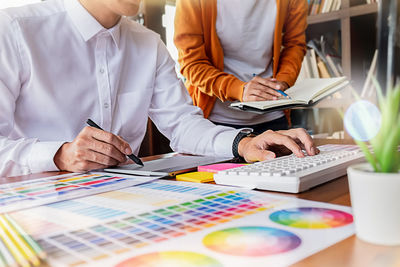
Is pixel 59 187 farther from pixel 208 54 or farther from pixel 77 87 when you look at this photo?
pixel 208 54

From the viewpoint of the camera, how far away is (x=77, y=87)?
1220 millimetres

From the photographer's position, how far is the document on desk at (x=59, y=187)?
0.63 m

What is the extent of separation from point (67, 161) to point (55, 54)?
433 millimetres

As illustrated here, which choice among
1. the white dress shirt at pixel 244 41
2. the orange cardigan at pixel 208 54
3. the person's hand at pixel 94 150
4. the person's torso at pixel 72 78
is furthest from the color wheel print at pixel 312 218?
the white dress shirt at pixel 244 41

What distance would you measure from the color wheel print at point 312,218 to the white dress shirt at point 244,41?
47.4 inches

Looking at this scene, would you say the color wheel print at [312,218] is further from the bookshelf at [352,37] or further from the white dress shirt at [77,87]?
the bookshelf at [352,37]

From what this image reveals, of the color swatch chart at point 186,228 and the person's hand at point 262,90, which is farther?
the person's hand at point 262,90

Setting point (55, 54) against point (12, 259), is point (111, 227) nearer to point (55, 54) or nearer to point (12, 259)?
point (12, 259)

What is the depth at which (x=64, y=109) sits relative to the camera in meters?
1.20

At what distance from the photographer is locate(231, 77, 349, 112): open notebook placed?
119 centimetres

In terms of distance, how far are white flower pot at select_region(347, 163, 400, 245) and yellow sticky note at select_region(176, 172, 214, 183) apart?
36 centimetres

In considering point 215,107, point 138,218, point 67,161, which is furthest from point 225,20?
point 138,218

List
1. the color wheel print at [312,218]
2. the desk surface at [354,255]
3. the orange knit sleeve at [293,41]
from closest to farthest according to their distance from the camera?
1. the desk surface at [354,255]
2. the color wheel print at [312,218]
3. the orange knit sleeve at [293,41]

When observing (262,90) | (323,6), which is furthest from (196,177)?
(323,6)
